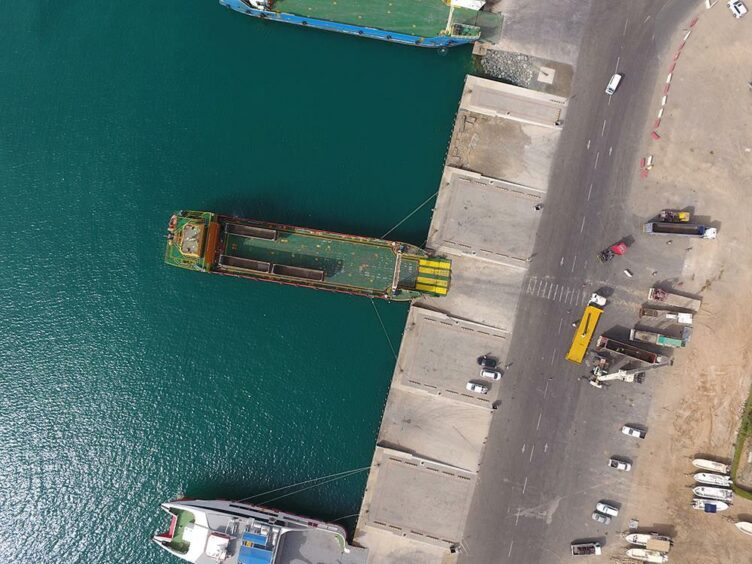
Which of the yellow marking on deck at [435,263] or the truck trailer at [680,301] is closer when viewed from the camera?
the truck trailer at [680,301]

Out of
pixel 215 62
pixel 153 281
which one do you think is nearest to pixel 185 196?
pixel 153 281

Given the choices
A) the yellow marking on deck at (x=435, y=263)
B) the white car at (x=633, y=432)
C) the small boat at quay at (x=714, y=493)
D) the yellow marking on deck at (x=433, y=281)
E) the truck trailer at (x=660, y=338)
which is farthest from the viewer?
the yellow marking on deck at (x=435, y=263)

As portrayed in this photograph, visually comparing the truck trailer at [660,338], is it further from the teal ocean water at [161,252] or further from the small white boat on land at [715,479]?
the teal ocean water at [161,252]

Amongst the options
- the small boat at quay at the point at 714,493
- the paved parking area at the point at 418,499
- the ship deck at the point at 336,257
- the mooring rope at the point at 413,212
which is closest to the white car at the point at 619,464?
the small boat at quay at the point at 714,493

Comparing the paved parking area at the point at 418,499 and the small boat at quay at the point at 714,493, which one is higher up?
the small boat at quay at the point at 714,493

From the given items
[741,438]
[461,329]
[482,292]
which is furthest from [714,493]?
[482,292]

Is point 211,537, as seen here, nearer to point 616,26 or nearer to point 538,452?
point 538,452

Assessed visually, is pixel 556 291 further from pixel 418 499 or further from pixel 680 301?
pixel 418 499
